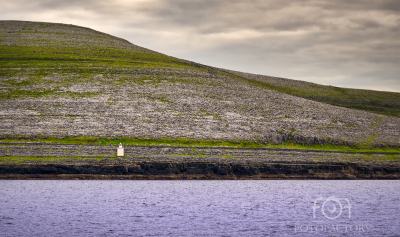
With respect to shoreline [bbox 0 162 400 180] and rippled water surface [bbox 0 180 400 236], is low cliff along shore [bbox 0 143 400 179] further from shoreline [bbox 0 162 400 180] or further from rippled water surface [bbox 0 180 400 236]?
rippled water surface [bbox 0 180 400 236]

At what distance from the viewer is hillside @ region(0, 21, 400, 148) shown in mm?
64000

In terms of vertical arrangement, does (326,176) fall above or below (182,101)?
below

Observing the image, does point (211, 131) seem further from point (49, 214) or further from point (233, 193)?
point (49, 214)

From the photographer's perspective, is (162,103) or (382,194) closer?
(382,194)

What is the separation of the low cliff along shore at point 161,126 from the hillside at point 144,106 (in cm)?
22

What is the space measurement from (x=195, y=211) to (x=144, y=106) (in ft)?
138

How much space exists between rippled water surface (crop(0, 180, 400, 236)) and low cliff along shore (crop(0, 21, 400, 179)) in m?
5.79

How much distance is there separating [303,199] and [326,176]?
695 inches

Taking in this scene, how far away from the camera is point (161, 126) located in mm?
65500

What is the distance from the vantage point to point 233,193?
45219 millimetres

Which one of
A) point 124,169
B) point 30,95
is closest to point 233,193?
point 124,169

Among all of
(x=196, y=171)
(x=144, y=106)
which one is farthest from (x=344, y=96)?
(x=196, y=171)

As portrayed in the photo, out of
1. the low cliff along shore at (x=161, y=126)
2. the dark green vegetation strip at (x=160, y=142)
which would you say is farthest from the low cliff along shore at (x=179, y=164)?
the dark green vegetation strip at (x=160, y=142)

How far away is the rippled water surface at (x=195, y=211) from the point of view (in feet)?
86.2
